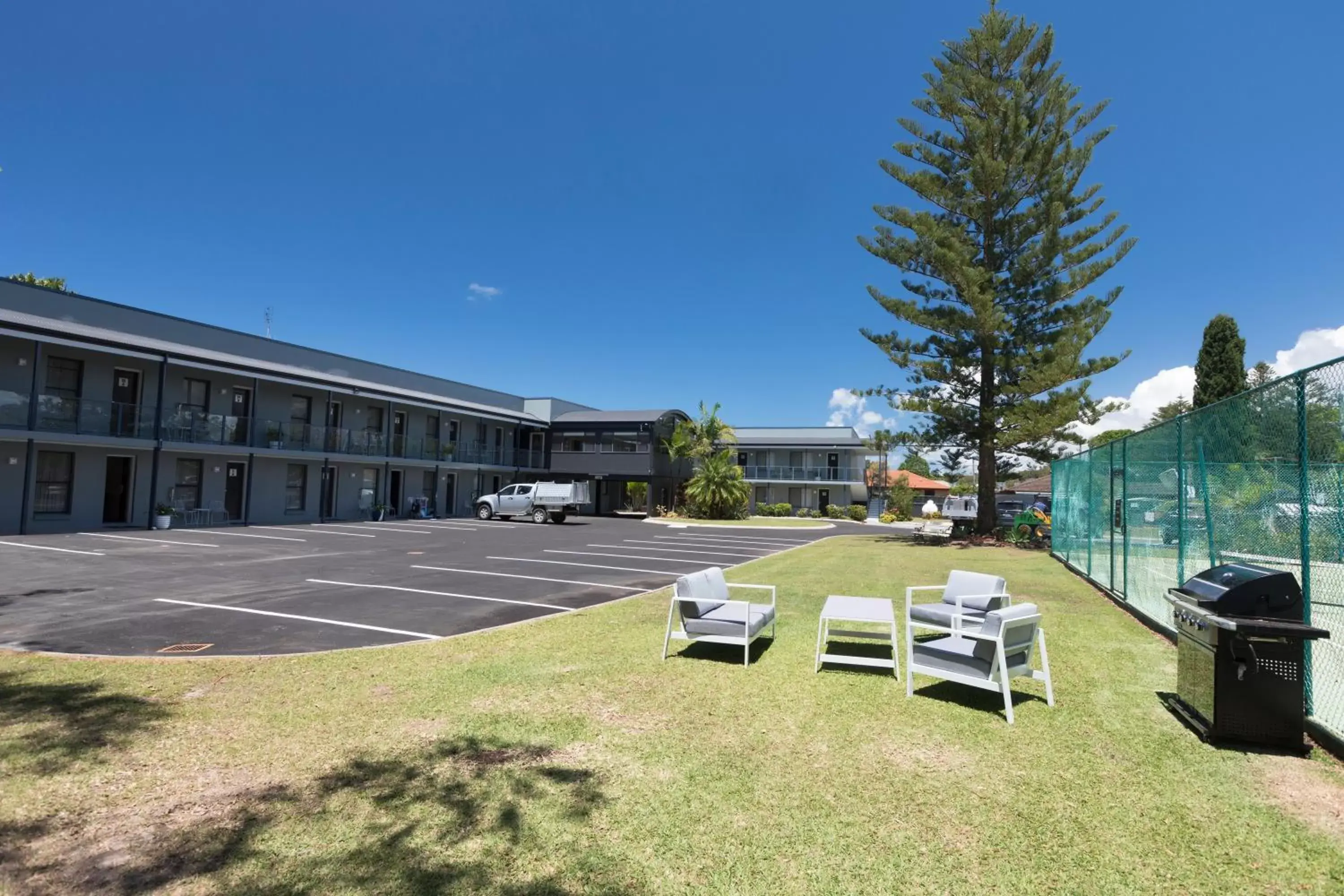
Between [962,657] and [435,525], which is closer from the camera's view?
[962,657]

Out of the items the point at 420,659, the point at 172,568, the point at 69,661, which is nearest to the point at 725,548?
the point at 172,568

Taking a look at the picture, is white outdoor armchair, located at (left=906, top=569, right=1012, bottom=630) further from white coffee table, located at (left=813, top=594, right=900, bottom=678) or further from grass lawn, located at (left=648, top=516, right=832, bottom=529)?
grass lawn, located at (left=648, top=516, right=832, bottom=529)

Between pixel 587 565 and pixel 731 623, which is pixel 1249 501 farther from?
pixel 587 565

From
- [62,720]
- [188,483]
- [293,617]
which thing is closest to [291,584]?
[293,617]

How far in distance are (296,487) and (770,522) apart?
23.2 meters

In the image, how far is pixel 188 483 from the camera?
2192 cm

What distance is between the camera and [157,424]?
19875 millimetres

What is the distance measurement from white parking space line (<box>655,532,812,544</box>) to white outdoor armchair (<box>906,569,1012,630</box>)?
1514 cm

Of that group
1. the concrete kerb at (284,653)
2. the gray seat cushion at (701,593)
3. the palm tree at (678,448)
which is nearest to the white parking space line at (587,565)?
the concrete kerb at (284,653)

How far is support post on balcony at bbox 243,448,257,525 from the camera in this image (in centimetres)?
2297

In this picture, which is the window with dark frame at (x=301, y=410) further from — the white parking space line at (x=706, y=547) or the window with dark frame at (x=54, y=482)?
the white parking space line at (x=706, y=547)

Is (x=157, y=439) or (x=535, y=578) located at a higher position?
(x=157, y=439)

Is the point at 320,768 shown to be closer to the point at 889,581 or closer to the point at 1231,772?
the point at 1231,772

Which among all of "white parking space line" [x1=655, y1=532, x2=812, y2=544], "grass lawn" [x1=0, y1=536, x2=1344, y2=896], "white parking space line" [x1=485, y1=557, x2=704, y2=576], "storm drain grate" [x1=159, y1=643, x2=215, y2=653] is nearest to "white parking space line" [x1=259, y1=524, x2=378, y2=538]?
"white parking space line" [x1=485, y1=557, x2=704, y2=576]
